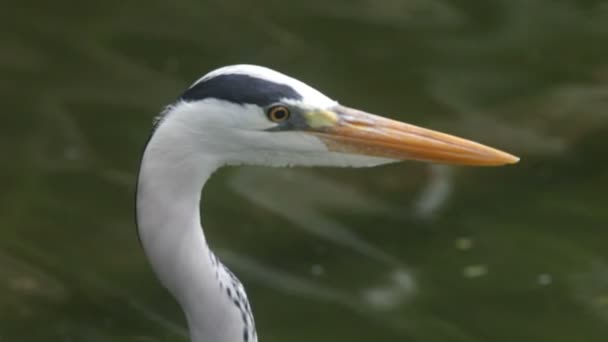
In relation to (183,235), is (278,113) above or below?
above

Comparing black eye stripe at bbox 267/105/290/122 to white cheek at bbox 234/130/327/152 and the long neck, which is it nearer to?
white cheek at bbox 234/130/327/152

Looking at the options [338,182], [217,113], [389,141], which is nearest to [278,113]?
[217,113]

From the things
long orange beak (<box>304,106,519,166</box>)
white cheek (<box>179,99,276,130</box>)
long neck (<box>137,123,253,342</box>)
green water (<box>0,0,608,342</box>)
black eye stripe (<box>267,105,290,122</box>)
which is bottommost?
long neck (<box>137,123,253,342</box>)

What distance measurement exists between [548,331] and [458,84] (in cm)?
152

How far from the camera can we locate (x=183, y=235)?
116 inches

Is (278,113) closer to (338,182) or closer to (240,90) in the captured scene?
(240,90)

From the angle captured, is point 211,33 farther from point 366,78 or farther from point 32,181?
point 32,181

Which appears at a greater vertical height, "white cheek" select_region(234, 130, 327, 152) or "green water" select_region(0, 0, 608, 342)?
"green water" select_region(0, 0, 608, 342)

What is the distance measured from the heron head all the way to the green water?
1.55 m

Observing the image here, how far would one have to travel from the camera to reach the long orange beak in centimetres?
297

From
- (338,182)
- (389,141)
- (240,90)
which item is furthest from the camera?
(338,182)

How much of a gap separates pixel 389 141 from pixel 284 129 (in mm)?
234

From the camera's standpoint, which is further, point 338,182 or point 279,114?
point 338,182

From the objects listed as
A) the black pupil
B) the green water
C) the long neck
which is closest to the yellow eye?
the black pupil
